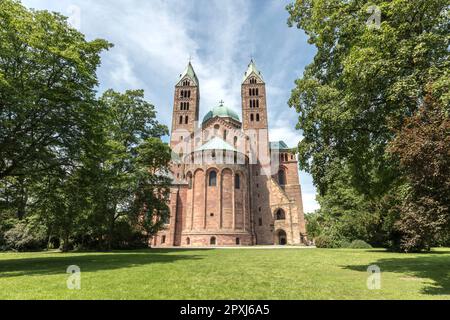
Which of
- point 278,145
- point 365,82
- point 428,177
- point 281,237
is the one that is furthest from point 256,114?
point 428,177

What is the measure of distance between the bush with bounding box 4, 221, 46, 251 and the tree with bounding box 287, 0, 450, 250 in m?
33.2

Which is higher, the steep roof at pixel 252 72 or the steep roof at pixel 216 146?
the steep roof at pixel 252 72

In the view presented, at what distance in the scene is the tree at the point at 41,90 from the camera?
1212cm

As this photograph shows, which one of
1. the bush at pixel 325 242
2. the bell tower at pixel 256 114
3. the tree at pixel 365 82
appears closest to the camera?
the tree at pixel 365 82

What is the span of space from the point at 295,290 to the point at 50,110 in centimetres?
1342

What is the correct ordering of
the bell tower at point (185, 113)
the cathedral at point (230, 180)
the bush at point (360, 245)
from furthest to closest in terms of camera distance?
the bell tower at point (185, 113) → the cathedral at point (230, 180) → the bush at point (360, 245)

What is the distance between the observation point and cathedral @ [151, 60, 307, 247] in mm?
42094

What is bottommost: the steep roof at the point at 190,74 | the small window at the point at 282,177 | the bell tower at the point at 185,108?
the small window at the point at 282,177

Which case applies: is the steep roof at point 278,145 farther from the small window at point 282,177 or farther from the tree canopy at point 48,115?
the tree canopy at point 48,115

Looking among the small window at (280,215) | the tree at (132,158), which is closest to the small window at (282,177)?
the small window at (280,215)

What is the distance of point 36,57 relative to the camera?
42.0ft

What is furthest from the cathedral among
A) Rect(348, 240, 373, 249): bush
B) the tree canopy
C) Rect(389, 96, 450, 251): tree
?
Rect(389, 96, 450, 251): tree

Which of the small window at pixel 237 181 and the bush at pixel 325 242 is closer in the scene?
the bush at pixel 325 242

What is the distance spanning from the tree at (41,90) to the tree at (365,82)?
38.6 ft
